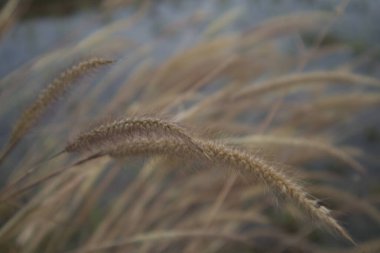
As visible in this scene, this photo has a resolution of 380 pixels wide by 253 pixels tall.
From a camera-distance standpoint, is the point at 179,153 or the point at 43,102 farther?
the point at 43,102

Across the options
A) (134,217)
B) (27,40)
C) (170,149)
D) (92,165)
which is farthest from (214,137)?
(27,40)

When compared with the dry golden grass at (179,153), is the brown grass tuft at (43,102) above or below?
above

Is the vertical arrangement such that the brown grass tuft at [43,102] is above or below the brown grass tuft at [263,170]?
above

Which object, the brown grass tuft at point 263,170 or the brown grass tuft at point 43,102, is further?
the brown grass tuft at point 43,102

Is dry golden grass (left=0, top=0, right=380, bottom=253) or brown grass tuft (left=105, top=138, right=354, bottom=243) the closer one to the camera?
brown grass tuft (left=105, top=138, right=354, bottom=243)

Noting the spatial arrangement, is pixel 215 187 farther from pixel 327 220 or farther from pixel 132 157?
pixel 327 220

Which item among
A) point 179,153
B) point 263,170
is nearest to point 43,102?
point 179,153

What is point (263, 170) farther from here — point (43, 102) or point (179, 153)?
point (43, 102)

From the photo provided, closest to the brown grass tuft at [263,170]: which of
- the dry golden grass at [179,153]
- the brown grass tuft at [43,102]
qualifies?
the dry golden grass at [179,153]

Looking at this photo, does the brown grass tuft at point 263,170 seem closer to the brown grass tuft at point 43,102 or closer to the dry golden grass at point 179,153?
the dry golden grass at point 179,153

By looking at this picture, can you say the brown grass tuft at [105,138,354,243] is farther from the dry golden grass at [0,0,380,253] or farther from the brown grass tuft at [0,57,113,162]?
the brown grass tuft at [0,57,113,162]

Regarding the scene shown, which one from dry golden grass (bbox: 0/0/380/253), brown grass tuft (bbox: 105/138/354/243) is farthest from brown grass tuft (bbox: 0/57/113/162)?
brown grass tuft (bbox: 105/138/354/243)

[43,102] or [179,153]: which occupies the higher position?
[43,102]
